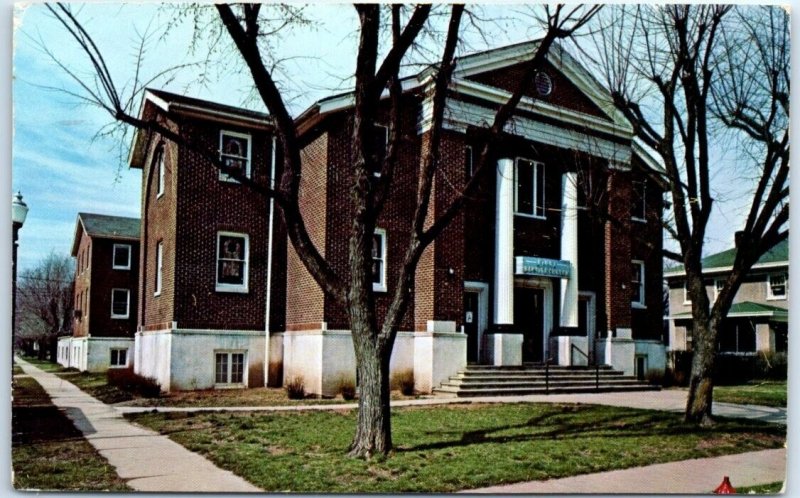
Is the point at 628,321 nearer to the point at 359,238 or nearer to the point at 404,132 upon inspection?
the point at 404,132

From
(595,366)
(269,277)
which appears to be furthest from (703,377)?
(269,277)

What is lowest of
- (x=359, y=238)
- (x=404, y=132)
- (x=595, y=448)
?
(x=595, y=448)

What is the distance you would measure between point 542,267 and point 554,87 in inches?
162

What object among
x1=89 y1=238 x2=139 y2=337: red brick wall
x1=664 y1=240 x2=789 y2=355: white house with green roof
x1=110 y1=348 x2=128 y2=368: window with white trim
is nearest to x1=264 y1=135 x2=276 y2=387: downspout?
x1=89 y1=238 x2=139 y2=337: red brick wall

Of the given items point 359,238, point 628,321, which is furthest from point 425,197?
point 628,321

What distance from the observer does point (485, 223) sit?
17312 mm

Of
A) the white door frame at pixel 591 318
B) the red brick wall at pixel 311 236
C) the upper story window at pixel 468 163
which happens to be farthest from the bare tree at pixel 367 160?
the white door frame at pixel 591 318

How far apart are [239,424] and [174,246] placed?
540 cm

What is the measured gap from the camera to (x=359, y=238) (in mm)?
8609

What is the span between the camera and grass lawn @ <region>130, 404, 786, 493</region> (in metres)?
7.73

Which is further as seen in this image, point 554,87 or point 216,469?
point 554,87

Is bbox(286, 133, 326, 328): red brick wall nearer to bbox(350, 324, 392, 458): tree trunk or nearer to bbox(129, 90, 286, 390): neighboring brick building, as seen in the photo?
bbox(129, 90, 286, 390): neighboring brick building

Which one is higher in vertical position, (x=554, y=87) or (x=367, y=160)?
(x=554, y=87)

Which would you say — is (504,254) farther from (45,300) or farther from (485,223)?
(45,300)
